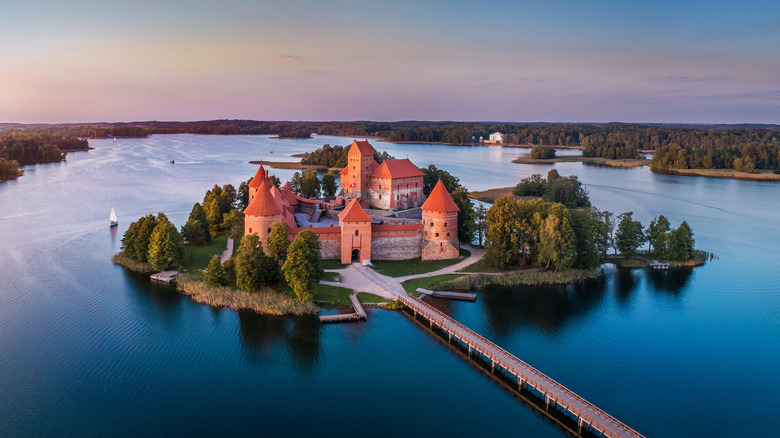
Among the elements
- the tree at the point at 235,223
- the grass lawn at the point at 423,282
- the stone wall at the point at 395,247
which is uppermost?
the tree at the point at 235,223

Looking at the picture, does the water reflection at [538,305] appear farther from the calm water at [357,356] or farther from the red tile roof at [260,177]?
the red tile roof at [260,177]

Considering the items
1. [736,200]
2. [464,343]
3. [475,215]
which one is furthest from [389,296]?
[736,200]

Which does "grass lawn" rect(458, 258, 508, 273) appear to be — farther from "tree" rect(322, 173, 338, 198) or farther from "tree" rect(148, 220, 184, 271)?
"tree" rect(322, 173, 338, 198)

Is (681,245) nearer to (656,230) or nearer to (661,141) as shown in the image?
(656,230)

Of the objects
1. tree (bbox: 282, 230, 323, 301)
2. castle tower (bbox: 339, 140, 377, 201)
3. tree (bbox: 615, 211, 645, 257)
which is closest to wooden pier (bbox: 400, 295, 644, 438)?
tree (bbox: 282, 230, 323, 301)

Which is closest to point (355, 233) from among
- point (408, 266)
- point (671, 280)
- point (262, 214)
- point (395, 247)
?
point (395, 247)

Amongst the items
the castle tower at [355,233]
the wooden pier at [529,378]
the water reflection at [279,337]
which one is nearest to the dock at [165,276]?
the water reflection at [279,337]
